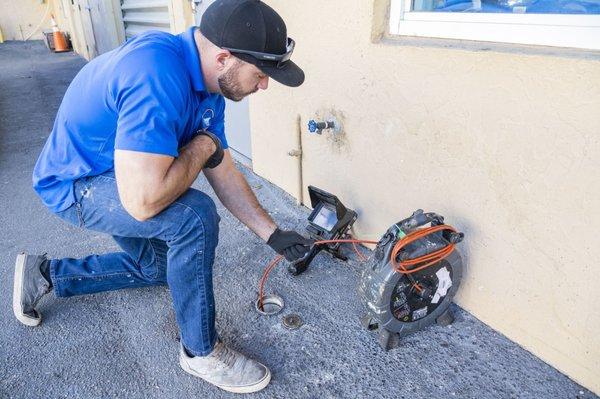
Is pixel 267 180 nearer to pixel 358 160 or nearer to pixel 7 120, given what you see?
pixel 358 160

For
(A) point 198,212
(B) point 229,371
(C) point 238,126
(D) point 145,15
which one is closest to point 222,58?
(A) point 198,212

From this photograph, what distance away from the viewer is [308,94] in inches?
94.3

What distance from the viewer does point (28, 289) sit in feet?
5.84

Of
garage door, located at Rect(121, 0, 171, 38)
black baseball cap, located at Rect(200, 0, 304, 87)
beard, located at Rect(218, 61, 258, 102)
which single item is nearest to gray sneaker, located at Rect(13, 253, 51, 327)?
beard, located at Rect(218, 61, 258, 102)

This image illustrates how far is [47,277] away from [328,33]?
69.4 inches

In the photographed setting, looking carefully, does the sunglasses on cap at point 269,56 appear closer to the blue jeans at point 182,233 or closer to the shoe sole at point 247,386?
the blue jeans at point 182,233

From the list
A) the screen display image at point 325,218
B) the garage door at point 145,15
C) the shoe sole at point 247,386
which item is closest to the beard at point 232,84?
the screen display image at point 325,218

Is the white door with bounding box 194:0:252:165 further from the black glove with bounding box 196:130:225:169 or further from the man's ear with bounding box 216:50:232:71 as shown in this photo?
the man's ear with bounding box 216:50:232:71

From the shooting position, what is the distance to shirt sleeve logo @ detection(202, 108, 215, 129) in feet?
5.26

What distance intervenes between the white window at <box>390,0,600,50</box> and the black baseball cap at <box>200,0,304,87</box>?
0.66 meters

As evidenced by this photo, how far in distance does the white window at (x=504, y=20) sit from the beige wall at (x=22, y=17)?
1698 cm

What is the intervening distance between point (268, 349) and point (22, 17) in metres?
17.6

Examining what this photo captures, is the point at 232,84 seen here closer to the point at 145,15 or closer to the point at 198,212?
the point at 198,212

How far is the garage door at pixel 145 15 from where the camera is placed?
441 centimetres
